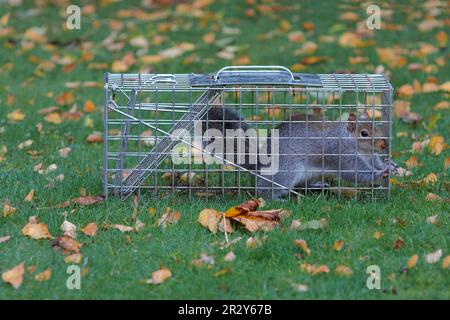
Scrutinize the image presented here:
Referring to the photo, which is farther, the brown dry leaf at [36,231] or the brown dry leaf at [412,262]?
the brown dry leaf at [36,231]

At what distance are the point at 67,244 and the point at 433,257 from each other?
5.30 ft

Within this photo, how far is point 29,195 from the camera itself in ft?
14.9

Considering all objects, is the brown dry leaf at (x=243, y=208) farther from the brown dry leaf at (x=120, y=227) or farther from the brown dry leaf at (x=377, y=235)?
the brown dry leaf at (x=377, y=235)

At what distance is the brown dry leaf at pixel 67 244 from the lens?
12.7 feet

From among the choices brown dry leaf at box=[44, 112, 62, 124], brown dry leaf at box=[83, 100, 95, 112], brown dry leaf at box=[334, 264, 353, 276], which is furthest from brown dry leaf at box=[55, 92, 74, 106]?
brown dry leaf at box=[334, 264, 353, 276]

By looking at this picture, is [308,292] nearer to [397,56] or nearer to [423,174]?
[423,174]

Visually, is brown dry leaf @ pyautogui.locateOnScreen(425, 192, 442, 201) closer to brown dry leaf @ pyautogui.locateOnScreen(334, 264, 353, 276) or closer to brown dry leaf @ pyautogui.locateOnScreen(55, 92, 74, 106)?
brown dry leaf @ pyautogui.locateOnScreen(334, 264, 353, 276)

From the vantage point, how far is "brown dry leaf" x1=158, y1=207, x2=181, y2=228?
419 cm

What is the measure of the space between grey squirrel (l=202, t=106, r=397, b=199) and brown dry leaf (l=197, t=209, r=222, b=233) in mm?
500

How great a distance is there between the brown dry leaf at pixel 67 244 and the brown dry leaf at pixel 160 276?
17.6 inches

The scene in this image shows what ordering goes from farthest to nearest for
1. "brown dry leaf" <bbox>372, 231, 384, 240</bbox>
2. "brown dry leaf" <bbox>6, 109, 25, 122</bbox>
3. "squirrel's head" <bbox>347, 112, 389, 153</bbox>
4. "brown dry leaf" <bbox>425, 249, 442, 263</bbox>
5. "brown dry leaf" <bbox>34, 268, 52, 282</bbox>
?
"brown dry leaf" <bbox>6, 109, 25, 122</bbox>
"squirrel's head" <bbox>347, 112, 389, 153</bbox>
"brown dry leaf" <bbox>372, 231, 384, 240</bbox>
"brown dry leaf" <bbox>425, 249, 442, 263</bbox>
"brown dry leaf" <bbox>34, 268, 52, 282</bbox>

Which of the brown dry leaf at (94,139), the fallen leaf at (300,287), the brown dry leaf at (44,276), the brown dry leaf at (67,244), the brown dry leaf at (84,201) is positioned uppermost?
the brown dry leaf at (94,139)

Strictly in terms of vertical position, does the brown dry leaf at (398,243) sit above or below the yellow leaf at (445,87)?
below

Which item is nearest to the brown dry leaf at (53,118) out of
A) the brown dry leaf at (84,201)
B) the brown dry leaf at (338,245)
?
the brown dry leaf at (84,201)
